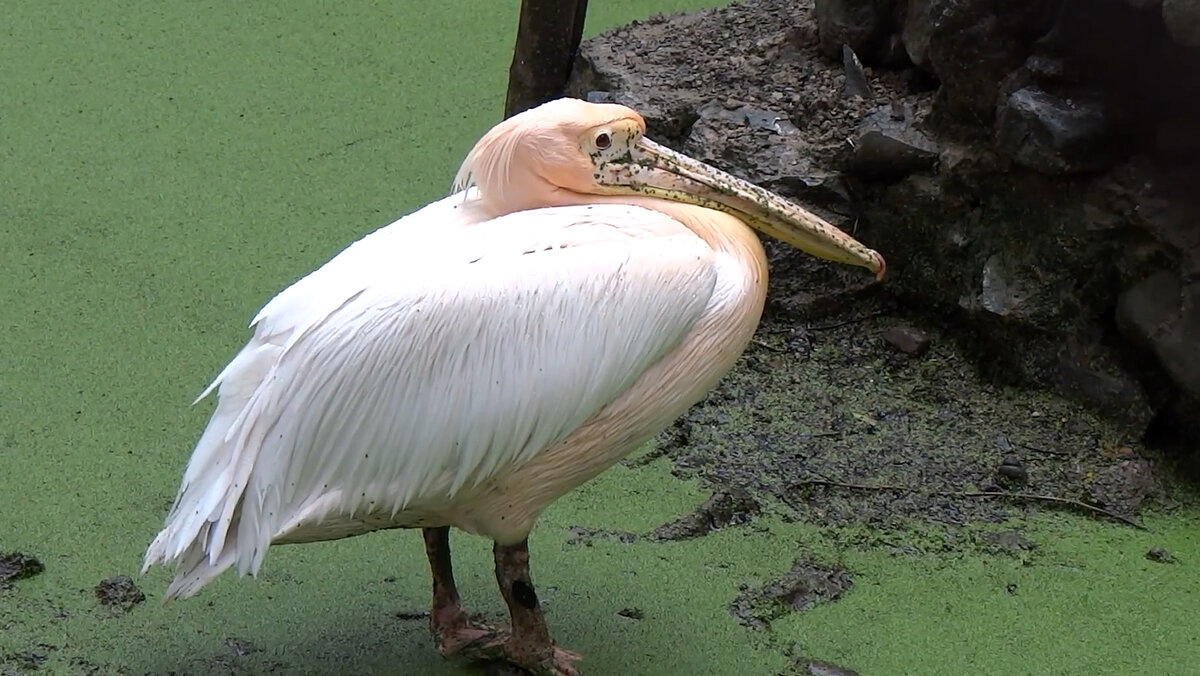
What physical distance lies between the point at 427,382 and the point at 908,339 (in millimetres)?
1466

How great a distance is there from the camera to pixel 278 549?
2.64 m

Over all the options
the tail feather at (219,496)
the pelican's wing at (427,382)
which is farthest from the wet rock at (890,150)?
the tail feather at (219,496)

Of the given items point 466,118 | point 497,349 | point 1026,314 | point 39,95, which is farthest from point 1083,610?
point 39,95

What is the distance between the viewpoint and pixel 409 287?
2.09m

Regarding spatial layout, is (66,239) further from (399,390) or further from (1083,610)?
(1083,610)

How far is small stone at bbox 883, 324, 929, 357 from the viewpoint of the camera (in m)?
3.22

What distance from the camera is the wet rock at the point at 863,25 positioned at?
3338 mm

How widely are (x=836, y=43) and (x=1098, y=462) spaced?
1122 mm

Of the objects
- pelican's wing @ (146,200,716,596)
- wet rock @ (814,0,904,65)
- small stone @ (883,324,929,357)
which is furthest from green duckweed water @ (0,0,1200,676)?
wet rock @ (814,0,904,65)

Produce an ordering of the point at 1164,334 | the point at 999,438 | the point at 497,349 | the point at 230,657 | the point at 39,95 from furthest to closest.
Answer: the point at 39,95, the point at 999,438, the point at 1164,334, the point at 230,657, the point at 497,349

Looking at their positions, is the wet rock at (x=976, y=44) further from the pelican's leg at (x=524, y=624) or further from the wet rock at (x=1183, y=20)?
the pelican's leg at (x=524, y=624)

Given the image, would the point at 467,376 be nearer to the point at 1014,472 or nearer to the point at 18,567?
the point at 18,567

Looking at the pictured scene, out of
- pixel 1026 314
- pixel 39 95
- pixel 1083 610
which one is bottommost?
pixel 1083 610

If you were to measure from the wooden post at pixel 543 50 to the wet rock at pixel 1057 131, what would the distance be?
3.70ft
